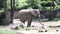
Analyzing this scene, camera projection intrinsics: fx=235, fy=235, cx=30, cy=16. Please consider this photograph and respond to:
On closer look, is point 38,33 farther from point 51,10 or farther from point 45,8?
point 45,8

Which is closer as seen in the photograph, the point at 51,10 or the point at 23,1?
the point at 51,10

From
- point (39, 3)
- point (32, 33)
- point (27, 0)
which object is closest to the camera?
point (32, 33)

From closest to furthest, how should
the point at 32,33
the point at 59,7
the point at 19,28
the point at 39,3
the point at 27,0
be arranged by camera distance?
the point at 32,33, the point at 19,28, the point at 59,7, the point at 39,3, the point at 27,0

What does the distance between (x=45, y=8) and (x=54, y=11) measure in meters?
2.19

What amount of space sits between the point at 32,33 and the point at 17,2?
Answer: 867 inches

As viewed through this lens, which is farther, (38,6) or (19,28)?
(38,6)

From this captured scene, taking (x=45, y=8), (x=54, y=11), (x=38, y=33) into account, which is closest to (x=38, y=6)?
(x=45, y=8)

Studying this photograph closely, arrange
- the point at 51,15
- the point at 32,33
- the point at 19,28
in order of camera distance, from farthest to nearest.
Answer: the point at 51,15, the point at 19,28, the point at 32,33

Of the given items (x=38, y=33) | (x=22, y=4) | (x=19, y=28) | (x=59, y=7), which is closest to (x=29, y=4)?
(x=22, y=4)

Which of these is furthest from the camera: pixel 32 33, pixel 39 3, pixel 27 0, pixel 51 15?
pixel 27 0

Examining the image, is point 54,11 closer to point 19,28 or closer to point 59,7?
point 59,7

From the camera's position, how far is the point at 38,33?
14750mm

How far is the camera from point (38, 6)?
3312cm

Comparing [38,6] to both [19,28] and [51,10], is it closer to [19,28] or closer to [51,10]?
[51,10]
